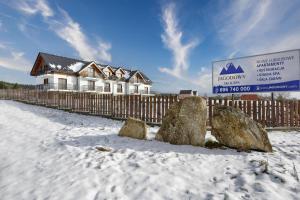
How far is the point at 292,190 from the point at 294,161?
1.51m

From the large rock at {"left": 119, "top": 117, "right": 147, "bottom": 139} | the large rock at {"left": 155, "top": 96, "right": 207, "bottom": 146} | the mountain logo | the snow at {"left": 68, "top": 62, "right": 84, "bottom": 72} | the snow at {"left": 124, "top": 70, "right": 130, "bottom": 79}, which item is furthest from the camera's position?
the snow at {"left": 124, "top": 70, "right": 130, "bottom": 79}

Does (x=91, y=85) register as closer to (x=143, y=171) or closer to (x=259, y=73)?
(x=259, y=73)

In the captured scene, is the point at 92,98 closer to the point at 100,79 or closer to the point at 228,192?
the point at 228,192

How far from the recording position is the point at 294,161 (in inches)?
197

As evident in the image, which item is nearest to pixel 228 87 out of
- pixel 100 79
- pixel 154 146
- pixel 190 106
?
pixel 190 106

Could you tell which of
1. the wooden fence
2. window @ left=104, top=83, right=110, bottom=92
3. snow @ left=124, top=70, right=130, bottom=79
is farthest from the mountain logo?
snow @ left=124, top=70, right=130, bottom=79

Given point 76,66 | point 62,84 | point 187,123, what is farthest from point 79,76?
point 187,123

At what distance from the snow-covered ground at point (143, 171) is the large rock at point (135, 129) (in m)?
0.42

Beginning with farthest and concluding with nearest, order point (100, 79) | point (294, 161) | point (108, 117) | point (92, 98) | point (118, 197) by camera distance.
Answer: point (100, 79) < point (92, 98) < point (108, 117) < point (294, 161) < point (118, 197)

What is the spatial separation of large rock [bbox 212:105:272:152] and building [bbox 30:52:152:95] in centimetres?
3646

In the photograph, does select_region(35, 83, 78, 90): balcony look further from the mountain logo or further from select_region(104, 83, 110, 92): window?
the mountain logo

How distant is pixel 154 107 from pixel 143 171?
→ 6331 millimetres

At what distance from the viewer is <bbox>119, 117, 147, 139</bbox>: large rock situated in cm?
726

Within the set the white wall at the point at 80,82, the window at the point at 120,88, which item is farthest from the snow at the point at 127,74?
the window at the point at 120,88
